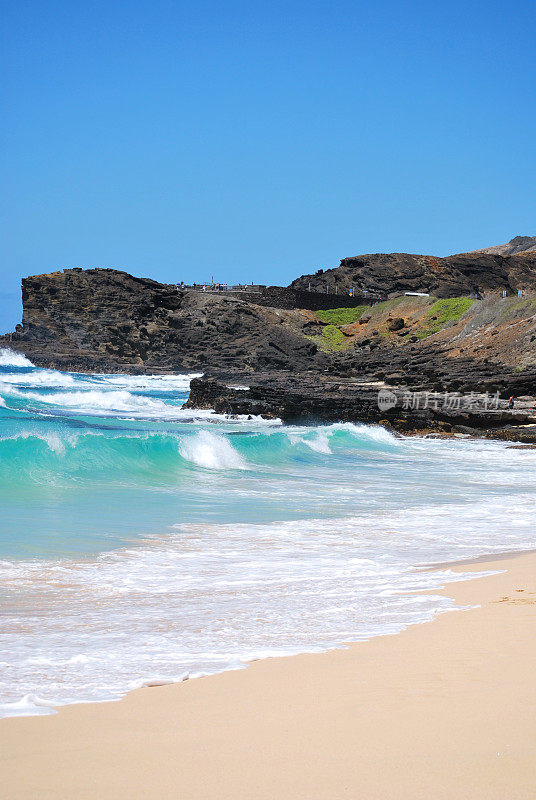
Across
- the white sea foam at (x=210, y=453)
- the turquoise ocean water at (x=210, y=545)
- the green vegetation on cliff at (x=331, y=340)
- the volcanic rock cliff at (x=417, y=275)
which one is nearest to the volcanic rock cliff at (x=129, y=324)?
the green vegetation on cliff at (x=331, y=340)

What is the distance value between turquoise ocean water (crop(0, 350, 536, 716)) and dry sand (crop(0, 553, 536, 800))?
39 cm

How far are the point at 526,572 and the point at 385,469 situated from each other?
32.8 feet

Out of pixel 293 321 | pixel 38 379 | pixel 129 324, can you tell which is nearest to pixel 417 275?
pixel 293 321

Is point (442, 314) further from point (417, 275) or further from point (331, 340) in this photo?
point (417, 275)

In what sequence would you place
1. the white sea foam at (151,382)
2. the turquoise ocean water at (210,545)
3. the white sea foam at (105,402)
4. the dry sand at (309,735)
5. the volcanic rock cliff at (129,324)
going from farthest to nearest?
the volcanic rock cliff at (129,324), the white sea foam at (151,382), the white sea foam at (105,402), the turquoise ocean water at (210,545), the dry sand at (309,735)

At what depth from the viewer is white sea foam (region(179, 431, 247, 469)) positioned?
1683 cm

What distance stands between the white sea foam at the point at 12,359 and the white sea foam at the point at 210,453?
60877 mm

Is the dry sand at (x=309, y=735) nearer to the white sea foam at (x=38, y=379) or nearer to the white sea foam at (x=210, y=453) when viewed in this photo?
the white sea foam at (x=210, y=453)

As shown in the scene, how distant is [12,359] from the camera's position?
76.3 metres

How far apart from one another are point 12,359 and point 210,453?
6403 centimetres

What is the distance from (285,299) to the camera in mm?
73250

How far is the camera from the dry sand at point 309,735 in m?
2.41

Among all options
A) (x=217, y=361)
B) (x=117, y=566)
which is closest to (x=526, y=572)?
(x=117, y=566)

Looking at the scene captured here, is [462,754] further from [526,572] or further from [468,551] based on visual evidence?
[468,551]
